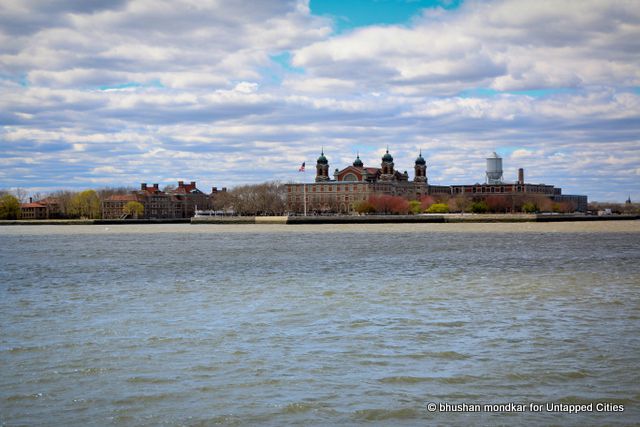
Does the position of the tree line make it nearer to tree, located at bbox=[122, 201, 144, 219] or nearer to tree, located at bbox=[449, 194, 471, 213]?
tree, located at bbox=[449, 194, 471, 213]

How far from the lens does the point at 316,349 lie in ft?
50.5

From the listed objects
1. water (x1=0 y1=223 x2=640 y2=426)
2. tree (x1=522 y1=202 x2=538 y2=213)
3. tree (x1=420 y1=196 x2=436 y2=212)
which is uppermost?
tree (x1=420 y1=196 x2=436 y2=212)

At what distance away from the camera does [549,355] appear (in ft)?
47.6

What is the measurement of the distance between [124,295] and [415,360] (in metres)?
13.9

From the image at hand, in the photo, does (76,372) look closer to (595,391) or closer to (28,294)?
(595,391)

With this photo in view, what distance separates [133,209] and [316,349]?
590 feet

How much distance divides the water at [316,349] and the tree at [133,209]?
162350mm

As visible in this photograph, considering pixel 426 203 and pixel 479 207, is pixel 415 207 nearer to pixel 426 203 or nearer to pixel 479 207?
pixel 426 203

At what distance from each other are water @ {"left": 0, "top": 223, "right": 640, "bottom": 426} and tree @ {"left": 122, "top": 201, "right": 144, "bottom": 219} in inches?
6392

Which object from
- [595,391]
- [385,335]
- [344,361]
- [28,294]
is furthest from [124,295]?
[595,391]

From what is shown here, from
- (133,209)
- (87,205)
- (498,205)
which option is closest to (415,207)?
(498,205)

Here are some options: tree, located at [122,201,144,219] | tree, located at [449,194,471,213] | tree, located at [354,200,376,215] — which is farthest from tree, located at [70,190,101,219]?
tree, located at [449,194,471,213]

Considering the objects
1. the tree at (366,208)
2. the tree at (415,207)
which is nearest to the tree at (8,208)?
the tree at (366,208)

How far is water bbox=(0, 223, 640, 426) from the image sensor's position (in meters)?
11.4
